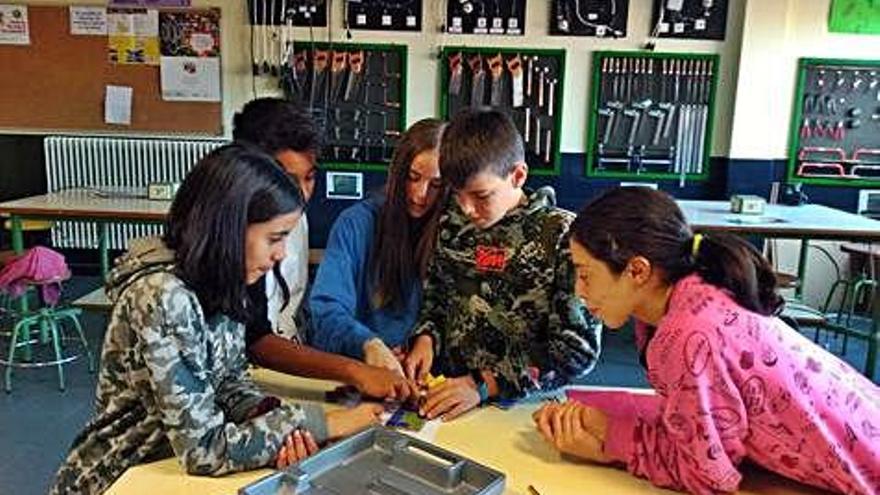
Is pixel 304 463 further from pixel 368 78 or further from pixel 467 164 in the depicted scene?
pixel 368 78

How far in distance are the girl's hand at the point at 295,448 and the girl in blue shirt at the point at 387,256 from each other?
483 mm

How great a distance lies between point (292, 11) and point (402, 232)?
12.7 feet

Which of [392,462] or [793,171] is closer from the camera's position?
[392,462]

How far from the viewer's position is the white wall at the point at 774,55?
4.96 m

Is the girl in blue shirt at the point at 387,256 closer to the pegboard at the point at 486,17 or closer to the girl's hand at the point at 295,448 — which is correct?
the girl's hand at the point at 295,448

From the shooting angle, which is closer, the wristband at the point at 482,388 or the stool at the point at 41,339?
the wristband at the point at 482,388

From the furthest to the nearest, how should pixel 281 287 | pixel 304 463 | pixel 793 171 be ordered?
pixel 793 171
pixel 281 287
pixel 304 463

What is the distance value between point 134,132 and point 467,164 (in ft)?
14.9

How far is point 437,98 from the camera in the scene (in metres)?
5.26

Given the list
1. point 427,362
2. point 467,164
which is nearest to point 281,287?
point 427,362

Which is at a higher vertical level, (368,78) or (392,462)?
(368,78)

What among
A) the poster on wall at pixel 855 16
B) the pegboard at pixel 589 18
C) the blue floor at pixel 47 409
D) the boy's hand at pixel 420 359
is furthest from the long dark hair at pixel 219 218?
the poster on wall at pixel 855 16

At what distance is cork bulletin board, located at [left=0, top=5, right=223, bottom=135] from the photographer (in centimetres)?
529

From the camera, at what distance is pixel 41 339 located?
156 inches
